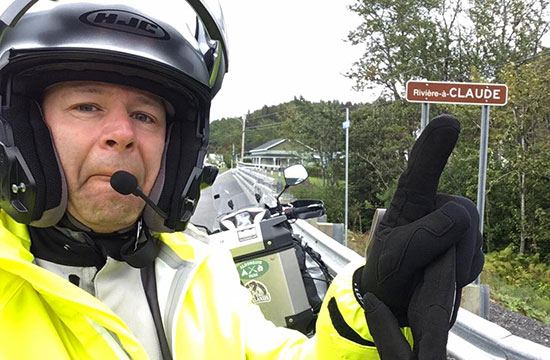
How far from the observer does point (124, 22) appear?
1.44m

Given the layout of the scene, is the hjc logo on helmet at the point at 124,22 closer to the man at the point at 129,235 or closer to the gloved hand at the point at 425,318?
the man at the point at 129,235

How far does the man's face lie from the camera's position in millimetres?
1365

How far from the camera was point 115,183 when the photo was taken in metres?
1.31

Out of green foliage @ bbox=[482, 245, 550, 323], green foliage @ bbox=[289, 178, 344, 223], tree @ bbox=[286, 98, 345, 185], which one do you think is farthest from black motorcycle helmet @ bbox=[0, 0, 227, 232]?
tree @ bbox=[286, 98, 345, 185]

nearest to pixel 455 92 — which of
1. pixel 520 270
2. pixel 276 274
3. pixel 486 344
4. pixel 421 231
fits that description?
pixel 276 274

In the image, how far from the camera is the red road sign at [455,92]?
4160 millimetres

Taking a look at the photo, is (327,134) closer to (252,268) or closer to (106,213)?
(252,268)

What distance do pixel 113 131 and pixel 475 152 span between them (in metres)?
18.9

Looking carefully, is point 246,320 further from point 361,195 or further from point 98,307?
point 361,195

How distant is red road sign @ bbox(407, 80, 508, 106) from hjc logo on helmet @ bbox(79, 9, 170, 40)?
125 inches

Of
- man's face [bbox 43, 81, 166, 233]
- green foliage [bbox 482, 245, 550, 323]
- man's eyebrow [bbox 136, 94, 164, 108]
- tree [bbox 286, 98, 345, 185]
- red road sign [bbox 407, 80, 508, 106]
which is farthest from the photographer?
tree [bbox 286, 98, 345, 185]

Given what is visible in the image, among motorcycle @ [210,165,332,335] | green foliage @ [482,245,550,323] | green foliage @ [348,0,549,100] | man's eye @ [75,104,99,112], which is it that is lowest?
green foliage @ [482,245,550,323]

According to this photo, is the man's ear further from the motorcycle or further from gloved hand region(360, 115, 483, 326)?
the motorcycle

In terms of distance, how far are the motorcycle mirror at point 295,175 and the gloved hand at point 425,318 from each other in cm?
231
